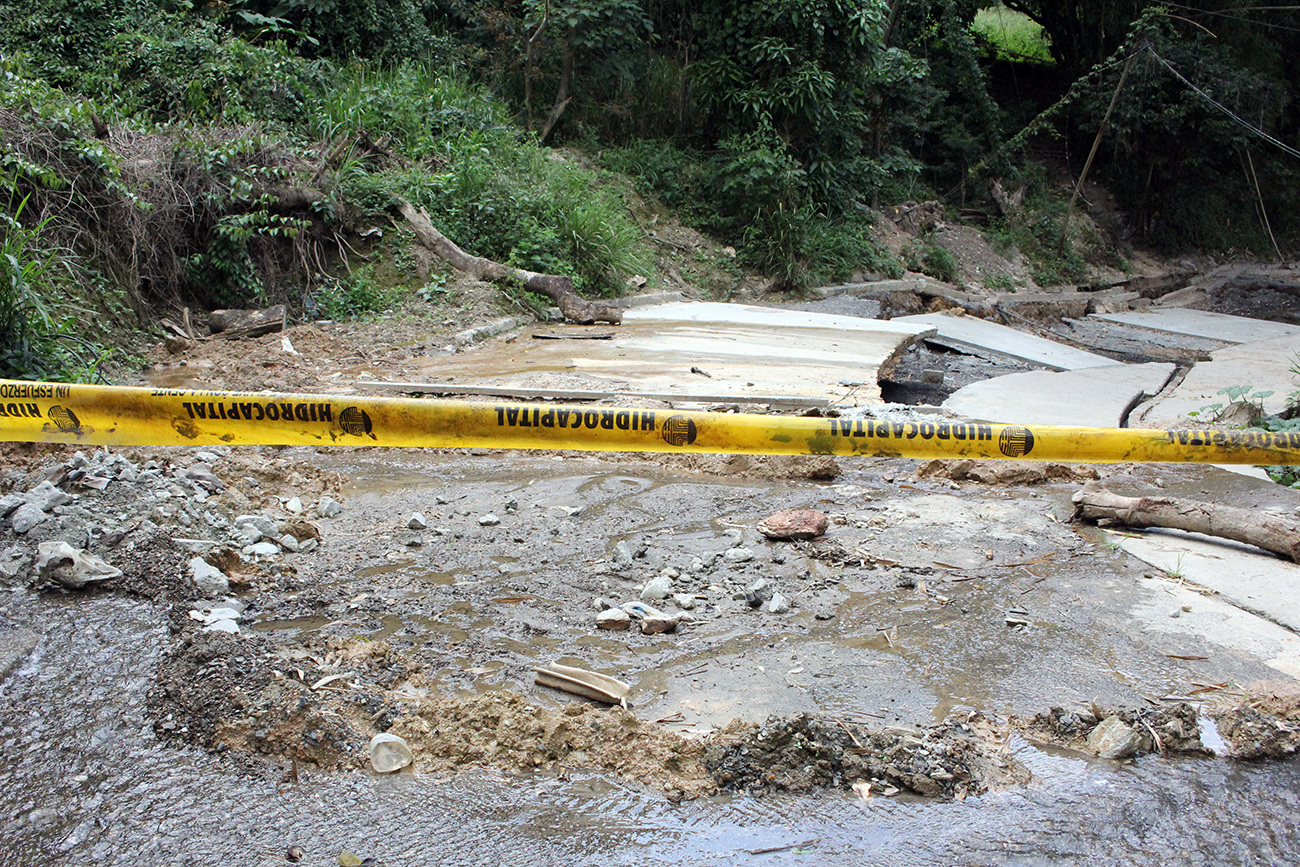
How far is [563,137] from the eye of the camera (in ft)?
51.2

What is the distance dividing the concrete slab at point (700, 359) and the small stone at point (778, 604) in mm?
2920

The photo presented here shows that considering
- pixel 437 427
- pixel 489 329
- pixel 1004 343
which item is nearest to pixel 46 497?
pixel 437 427

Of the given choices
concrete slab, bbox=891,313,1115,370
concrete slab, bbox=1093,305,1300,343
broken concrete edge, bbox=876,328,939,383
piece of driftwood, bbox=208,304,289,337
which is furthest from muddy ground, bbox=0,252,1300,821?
concrete slab, bbox=1093,305,1300,343

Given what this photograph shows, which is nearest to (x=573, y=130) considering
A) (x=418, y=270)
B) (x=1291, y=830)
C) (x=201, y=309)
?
(x=418, y=270)

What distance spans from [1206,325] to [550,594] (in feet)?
46.0

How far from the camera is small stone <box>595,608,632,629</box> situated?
2922 mm

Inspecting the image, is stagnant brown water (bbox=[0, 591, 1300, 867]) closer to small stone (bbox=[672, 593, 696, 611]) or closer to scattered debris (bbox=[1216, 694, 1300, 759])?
scattered debris (bbox=[1216, 694, 1300, 759])

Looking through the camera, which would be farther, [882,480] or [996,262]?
[996,262]

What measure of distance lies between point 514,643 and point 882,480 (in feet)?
8.31

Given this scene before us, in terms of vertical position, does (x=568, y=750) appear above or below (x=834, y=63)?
below

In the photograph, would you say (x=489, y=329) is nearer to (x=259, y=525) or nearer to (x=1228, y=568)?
(x=259, y=525)

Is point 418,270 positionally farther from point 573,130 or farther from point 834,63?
point 834,63

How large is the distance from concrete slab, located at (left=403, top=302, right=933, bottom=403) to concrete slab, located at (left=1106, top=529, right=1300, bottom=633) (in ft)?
8.31

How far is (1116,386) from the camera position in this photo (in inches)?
295
